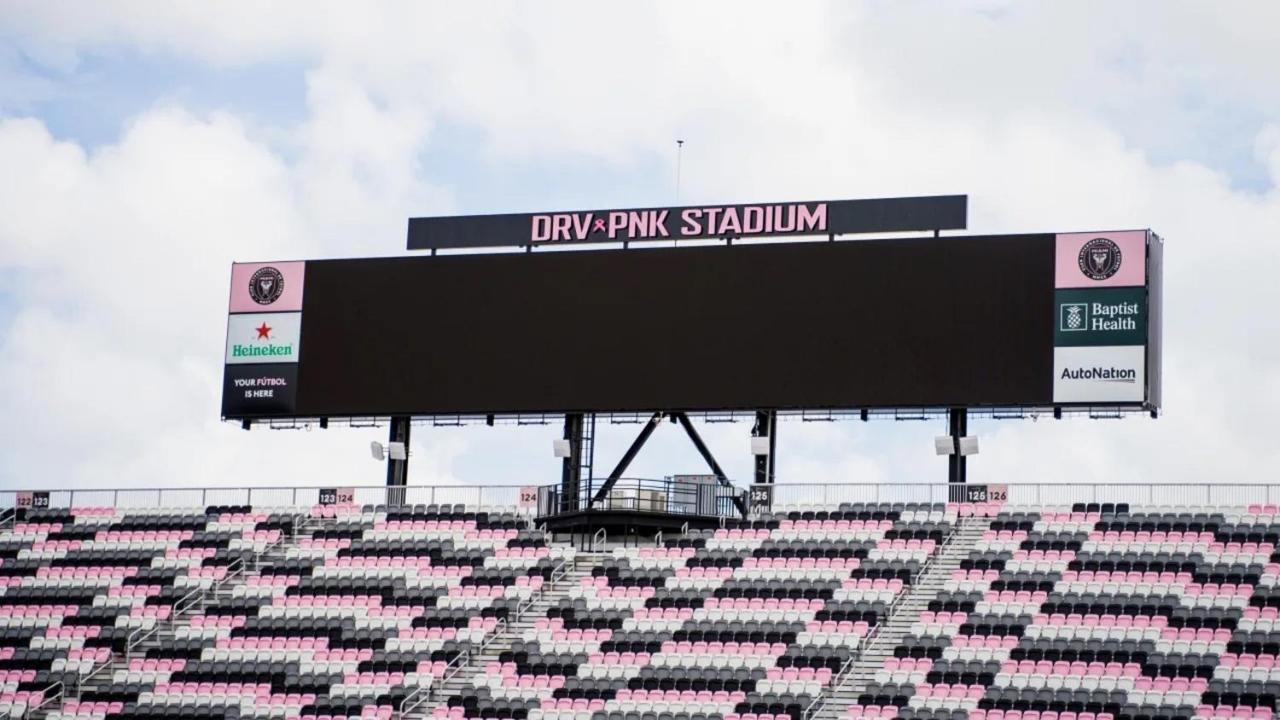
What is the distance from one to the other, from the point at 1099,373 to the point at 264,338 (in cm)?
2061

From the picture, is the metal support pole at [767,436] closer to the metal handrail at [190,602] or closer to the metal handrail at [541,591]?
the metal handrail at [541,591]

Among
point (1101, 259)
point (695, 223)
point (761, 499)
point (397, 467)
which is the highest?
point (695, 223)

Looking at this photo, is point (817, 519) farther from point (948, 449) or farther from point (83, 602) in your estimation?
point (83, 602)

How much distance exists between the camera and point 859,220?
57.0 meters

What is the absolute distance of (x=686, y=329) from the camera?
57656mm

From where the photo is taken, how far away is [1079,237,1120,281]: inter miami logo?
54.6 meters

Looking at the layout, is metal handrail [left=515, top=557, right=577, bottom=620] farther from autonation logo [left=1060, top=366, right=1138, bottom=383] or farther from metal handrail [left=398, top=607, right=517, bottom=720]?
autonation logo [left=1060, top=366, right=1138, bottom=383]

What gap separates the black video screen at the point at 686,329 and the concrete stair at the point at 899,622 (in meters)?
3.19

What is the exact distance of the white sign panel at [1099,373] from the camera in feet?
176

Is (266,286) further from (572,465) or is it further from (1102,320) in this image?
(1102,320)

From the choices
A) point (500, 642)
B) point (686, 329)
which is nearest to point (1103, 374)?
point (686, 329)

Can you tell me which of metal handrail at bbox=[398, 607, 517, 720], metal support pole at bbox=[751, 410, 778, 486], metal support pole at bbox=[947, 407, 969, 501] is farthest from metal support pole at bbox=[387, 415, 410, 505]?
metal support pole at bbox=[947, 407, 969, 501]

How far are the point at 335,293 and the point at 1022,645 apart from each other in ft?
67.5

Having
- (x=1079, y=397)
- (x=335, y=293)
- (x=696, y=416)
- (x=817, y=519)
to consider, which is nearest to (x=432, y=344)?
(x=335, y=293)
